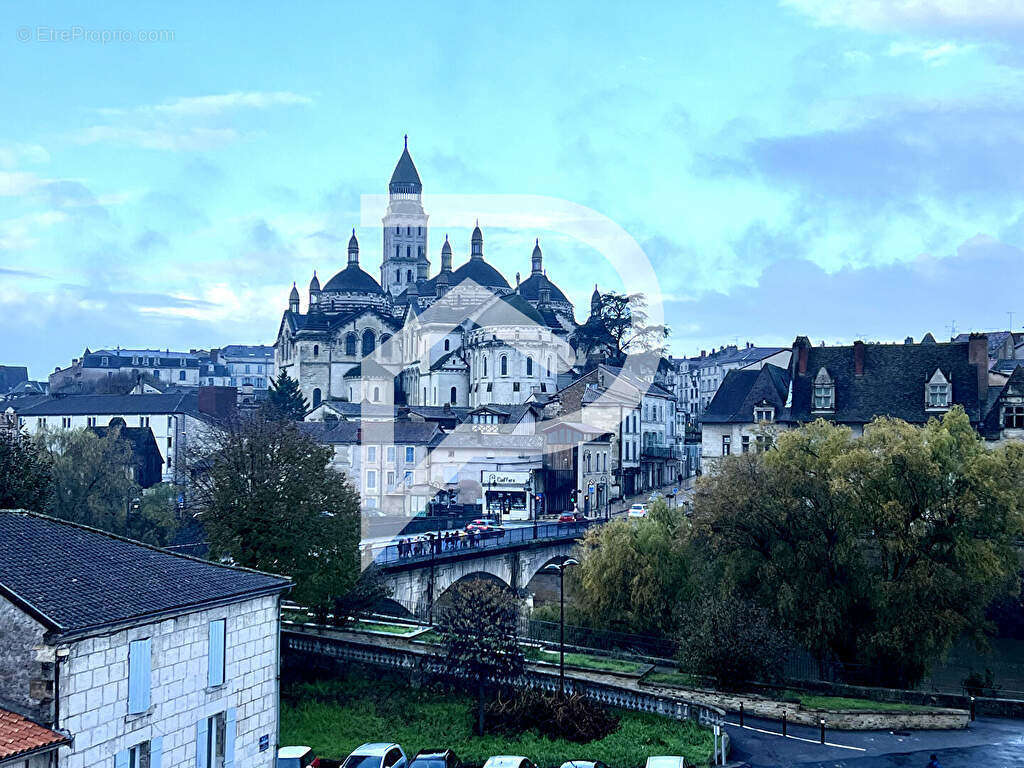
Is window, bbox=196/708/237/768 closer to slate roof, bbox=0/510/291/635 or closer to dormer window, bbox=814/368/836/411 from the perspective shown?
slate roof, bbox=0/510/291/635

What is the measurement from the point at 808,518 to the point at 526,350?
5625cm

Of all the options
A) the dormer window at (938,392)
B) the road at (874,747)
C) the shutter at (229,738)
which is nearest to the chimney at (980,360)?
the dormer window at (938,392)

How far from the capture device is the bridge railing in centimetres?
4106

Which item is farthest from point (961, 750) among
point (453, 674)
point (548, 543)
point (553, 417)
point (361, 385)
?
point (361, 385)

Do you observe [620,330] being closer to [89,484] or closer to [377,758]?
[89,484]

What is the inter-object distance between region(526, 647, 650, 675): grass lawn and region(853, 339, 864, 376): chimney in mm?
24581

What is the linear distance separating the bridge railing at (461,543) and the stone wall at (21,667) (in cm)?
2358

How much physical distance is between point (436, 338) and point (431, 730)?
7034 cm

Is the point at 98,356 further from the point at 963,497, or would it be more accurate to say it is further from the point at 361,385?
the point at 963,497

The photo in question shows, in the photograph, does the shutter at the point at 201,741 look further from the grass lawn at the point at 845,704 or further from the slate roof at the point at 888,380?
the slate roof at the point at 888,380

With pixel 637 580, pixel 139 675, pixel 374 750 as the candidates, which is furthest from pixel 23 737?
pixel 637 580

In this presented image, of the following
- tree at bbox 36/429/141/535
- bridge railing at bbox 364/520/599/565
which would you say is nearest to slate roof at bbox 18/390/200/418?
tree at bbox 36/429/141/535

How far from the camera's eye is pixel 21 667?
14.9 meters

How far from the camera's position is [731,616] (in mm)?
27422
